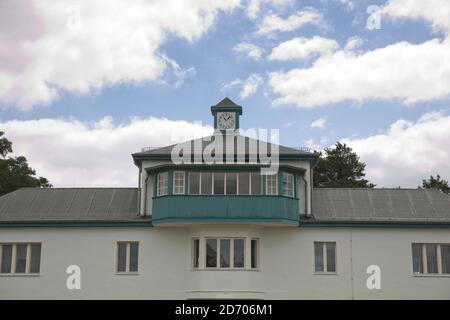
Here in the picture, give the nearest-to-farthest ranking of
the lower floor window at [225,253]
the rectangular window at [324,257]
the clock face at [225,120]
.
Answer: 1. the lower floor window at [225,253]
2. the rectangular window at [324,257]
3. the clock face at [225,120]

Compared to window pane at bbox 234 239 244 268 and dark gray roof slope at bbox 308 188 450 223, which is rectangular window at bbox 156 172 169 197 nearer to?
window pane at bbox 234 239 244 268

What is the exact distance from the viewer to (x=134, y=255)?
3509 centimetres

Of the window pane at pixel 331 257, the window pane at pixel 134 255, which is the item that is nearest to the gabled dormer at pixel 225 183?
the window pane at pixel 134 255

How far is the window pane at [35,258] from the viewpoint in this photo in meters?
35.2

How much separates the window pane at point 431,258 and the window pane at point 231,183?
32.9 ft

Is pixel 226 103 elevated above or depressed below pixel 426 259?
above

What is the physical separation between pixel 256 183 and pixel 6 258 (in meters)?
13.2

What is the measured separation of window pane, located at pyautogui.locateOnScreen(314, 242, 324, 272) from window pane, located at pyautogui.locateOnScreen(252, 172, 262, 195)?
3.98 m

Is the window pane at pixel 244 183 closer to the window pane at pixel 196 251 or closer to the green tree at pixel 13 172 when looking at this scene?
the window pane at pixel 196 251

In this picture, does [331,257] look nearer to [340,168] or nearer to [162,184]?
[162,184]

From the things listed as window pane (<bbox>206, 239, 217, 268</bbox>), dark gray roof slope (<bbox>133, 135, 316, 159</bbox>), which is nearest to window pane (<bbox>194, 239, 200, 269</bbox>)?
window pane (<bbox>206, 239, 217, 268</bbox>)

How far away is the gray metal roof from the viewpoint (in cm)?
3541

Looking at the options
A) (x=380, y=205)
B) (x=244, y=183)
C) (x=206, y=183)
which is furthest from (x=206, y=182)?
(x=380, y=205)
